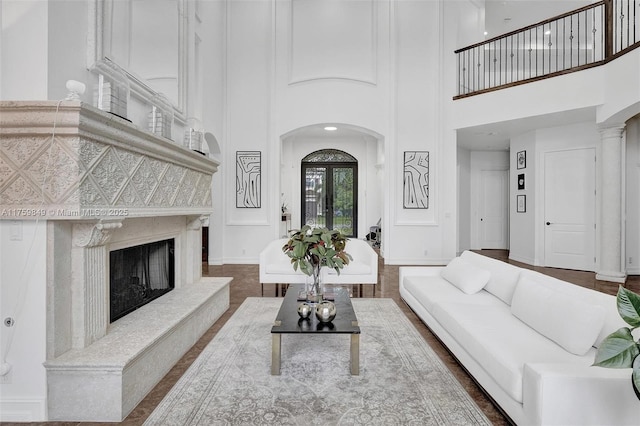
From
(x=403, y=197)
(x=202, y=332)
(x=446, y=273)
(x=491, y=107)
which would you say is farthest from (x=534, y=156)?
(x=202, y=332)

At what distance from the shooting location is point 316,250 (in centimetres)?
272

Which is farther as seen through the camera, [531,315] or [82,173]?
[531,315]

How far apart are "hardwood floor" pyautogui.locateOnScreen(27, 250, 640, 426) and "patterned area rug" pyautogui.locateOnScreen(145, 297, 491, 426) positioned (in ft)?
0.24

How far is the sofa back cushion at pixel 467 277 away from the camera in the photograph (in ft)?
11.0

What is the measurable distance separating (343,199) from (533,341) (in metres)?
8.68

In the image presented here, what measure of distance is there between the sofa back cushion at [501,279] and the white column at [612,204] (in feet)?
11.0

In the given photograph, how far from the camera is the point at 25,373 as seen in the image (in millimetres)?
1892

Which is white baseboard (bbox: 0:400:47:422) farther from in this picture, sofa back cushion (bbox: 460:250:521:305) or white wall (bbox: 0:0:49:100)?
sofa back cushion (bbox: 460:250:521:305)

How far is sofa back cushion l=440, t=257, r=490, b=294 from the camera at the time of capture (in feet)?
11.0

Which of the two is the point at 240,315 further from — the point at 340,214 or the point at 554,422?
the point at 340,214

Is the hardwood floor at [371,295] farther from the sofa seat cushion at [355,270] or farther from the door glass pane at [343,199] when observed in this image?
the door glass pane at [343,199]

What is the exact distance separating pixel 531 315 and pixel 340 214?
331 inches

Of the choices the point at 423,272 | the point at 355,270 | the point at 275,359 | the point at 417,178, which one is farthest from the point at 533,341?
the point at 417,178

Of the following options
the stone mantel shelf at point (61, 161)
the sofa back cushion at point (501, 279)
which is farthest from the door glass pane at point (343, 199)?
the stone mantel shelf at point (61, 161)
